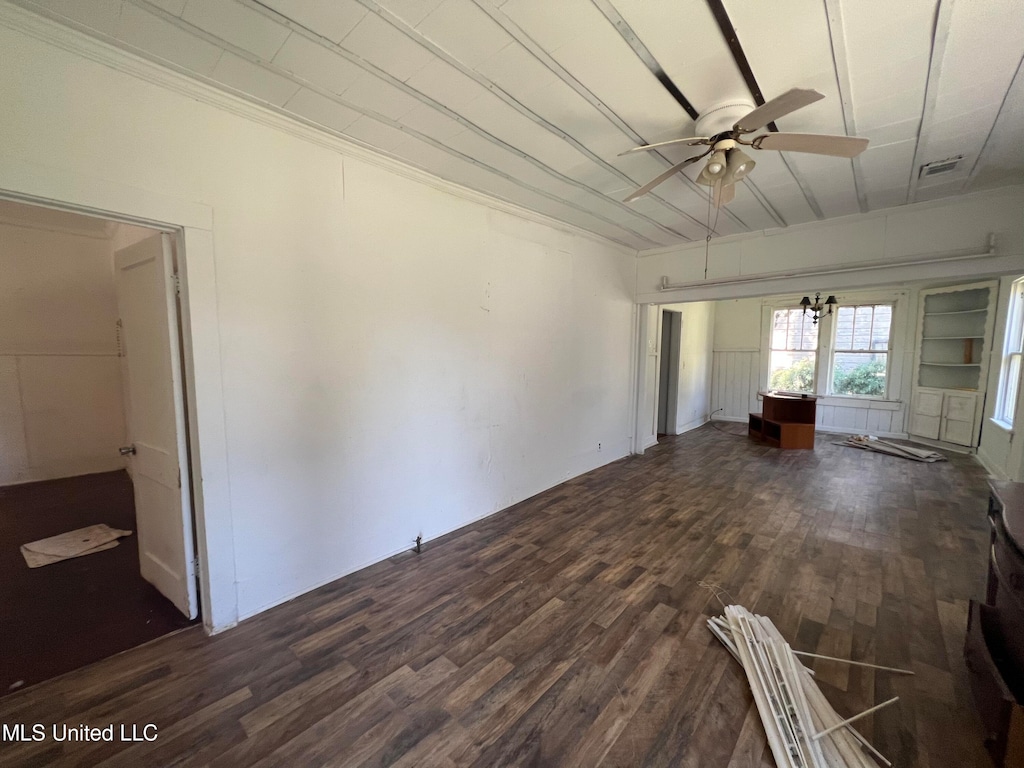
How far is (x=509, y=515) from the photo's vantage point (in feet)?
12.2

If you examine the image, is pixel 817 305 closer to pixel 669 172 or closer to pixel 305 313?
pixel 669 172

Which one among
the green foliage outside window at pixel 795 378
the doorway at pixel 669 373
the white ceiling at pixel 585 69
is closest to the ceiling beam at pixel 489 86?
the white ceiling at pixel 585 69

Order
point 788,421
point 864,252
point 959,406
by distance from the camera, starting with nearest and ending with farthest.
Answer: point 864,252 → point 959,406 → point 788,421

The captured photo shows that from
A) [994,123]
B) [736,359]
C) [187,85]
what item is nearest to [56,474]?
[187,85]

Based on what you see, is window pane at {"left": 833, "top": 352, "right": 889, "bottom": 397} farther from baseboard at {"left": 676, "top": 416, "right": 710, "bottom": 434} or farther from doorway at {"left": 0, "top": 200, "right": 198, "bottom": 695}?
doorway at {"left": 0, "top": 200, "right": 198, "bottom": 695}

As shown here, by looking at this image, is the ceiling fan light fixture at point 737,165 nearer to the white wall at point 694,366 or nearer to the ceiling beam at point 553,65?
the ceiling beam at point 553,65

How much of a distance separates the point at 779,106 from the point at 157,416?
11.8 feet

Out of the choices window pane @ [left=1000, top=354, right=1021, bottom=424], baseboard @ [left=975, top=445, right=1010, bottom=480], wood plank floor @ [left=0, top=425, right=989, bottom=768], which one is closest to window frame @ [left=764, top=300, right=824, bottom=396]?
baseboard @ [left=975, top=445, right=1010, bottom=480]

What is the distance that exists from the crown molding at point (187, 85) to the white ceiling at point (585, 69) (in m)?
0.05

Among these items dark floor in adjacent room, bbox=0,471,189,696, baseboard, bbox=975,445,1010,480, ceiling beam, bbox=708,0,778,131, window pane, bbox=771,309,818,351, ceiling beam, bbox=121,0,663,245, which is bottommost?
dark floor in adjacent room, bbox=0,471,189,696

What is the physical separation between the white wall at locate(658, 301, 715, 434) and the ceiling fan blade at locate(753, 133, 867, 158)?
178 inches

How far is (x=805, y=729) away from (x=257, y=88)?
153 inches

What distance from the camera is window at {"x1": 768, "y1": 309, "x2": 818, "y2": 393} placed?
756 centimetres

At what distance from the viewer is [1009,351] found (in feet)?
16.1
